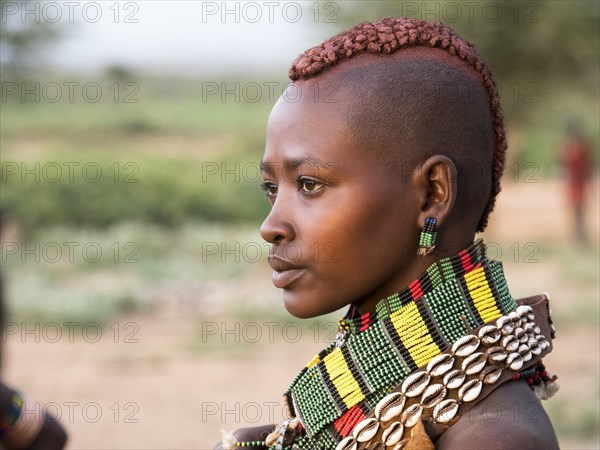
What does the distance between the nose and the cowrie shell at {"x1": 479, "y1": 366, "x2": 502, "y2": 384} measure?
50cm

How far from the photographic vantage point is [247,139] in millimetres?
30984

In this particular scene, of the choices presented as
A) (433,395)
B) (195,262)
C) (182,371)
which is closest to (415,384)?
(433,395)

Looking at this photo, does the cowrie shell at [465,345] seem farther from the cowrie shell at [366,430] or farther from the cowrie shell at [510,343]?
the cowrie shell at [366,430]

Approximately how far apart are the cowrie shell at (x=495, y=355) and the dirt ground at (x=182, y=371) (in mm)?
5502

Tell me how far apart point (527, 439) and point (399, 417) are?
0.91 ft

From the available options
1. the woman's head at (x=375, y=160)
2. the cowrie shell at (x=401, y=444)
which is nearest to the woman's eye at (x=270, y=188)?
the woman's head at (x=375, y=160)

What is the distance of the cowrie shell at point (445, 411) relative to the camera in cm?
194

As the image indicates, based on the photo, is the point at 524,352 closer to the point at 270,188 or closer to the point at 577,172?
the point at 270,188

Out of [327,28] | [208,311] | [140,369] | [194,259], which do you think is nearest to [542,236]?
[327,28]

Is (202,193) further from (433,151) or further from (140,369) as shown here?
(433,151)

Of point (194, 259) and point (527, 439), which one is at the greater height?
point (527, 439)

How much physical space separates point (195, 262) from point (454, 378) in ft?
44.1

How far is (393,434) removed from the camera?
1.98 meters

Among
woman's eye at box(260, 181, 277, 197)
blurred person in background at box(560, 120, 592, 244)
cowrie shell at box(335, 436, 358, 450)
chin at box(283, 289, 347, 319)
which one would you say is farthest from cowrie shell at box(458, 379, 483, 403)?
blurred person in background at box(560, 120, 592, 244)
